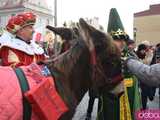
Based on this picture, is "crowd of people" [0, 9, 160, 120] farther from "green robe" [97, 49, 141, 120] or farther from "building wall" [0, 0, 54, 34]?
"building wall" [0, 0, 54, 34]

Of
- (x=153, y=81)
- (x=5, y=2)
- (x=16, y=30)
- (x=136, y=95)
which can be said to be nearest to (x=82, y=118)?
(x=136, y=95)

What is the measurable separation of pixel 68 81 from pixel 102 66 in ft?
0.98

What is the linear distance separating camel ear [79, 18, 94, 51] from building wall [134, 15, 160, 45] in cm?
8376

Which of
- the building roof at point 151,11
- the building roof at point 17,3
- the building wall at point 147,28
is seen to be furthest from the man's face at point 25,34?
the building roof at point 151,11

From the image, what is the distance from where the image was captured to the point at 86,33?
11.5 feet

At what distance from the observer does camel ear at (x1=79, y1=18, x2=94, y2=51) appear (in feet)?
11.4

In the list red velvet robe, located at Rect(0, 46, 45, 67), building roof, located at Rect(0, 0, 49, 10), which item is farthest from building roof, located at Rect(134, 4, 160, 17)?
red velvet robe, located at Rect(0, 46, 45, 67)

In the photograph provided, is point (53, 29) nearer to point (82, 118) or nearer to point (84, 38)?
point (84, 38)

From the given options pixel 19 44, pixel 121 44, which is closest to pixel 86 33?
pixel 121 44

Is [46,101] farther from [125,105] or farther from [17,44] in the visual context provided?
[125,105]

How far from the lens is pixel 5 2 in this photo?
263ft

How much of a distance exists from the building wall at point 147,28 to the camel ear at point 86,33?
83760mm

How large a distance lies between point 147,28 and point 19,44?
84643 millimetres

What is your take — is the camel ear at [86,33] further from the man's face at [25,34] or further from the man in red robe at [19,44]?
the man's face at [25,34]
